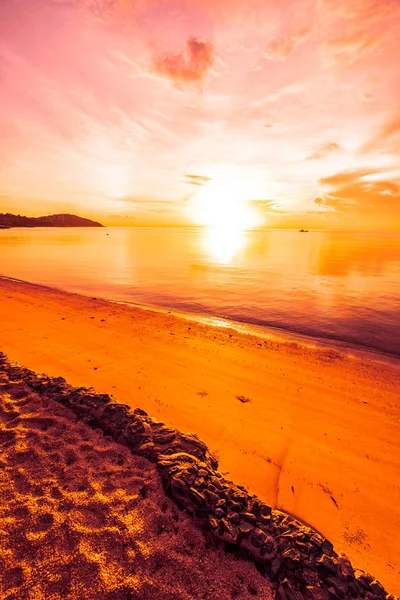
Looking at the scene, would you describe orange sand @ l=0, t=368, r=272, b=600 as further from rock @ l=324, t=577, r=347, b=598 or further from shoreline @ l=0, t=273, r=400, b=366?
shoreline @ l=0, t=273, r=400, b=366

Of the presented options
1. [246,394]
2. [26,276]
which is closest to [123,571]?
[246,394]

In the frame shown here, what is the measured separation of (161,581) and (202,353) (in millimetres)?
7445

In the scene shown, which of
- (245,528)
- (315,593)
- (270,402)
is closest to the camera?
(315,593)

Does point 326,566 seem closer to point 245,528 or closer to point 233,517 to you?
point 245,528

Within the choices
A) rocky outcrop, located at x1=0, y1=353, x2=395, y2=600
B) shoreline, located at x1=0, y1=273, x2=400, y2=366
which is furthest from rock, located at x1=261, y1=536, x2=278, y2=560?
shoreline, located at x1=0, y1=273, x2=400, y2=366

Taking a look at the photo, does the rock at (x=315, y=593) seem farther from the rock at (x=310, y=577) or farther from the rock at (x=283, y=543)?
the rock at (x=283, y=543)

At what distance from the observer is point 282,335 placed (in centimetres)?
1390

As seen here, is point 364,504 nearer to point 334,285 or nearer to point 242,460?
point 242,460

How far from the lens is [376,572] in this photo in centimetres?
350

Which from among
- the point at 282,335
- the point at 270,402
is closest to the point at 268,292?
the point at 282,335

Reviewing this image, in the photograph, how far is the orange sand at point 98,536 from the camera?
110 inches

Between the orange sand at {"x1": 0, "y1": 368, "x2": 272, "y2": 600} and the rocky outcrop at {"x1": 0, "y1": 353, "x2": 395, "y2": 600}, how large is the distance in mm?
175

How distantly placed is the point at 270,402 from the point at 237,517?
4044 millimetres

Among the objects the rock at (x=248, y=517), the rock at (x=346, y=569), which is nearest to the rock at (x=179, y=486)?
the rock at (x=248, y=517)
